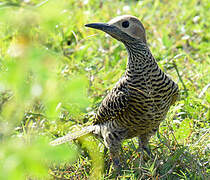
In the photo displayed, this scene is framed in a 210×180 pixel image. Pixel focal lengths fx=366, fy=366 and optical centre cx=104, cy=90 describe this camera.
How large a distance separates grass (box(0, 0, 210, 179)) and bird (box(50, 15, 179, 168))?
0.23 m

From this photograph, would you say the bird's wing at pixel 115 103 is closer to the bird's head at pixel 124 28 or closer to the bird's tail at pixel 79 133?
the bird's tail at pixel 79 133

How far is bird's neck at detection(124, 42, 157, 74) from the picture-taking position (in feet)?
11.2

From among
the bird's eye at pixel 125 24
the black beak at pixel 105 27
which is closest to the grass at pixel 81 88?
the black beak at pixel 105 27

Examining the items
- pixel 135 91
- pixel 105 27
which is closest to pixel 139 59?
pixel 135 91

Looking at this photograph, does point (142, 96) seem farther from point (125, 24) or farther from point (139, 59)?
point (125, 24)

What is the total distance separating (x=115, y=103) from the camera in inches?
138

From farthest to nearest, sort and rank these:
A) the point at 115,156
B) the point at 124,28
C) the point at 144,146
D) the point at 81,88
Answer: the point at 144,146, the point at 115,156, the point at 124,28, the point at 81,88

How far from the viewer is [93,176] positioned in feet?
10.9

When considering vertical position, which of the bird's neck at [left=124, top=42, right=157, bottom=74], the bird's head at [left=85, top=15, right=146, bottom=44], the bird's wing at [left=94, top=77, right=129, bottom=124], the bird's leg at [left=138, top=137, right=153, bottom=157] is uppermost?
the bird's head at [left=85, top=15, right=146, bottom=44]

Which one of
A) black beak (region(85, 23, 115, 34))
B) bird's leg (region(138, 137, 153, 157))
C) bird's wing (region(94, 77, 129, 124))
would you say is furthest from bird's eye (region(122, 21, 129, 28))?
bird's leg (region(138, 137, 153, 157))

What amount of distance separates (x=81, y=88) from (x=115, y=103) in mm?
2253

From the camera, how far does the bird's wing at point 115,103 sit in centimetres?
343

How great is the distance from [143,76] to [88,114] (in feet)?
3.90

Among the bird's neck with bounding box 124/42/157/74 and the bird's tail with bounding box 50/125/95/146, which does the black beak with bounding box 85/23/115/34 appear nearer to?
the bird's neck with bounding box 124/42/157/74
